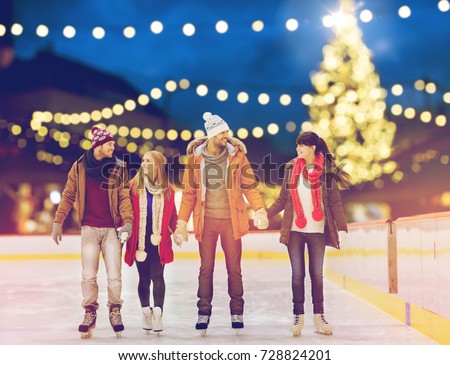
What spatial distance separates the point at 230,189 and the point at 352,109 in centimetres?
2781

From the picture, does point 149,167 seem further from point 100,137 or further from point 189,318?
point 189,318

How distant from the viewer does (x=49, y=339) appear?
664 centimetres

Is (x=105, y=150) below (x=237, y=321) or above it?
above

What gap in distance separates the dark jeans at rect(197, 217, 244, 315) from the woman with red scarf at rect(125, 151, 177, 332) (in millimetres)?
290

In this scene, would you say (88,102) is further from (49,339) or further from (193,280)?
(49,339)

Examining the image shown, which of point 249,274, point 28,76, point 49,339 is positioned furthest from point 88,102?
point 49,339

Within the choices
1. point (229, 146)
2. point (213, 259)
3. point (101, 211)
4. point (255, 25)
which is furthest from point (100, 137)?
point (255, 25)

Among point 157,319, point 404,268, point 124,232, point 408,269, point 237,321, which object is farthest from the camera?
point 404,268

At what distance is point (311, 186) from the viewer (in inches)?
253

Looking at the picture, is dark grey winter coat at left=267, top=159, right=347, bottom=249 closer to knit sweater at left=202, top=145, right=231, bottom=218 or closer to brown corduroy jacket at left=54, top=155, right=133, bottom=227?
knit sweater at left=202, top=145, right=231, bottom=218

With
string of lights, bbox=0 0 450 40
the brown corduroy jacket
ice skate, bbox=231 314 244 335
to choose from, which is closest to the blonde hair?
the brown corduroy jacket

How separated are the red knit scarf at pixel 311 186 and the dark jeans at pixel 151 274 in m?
1.16
